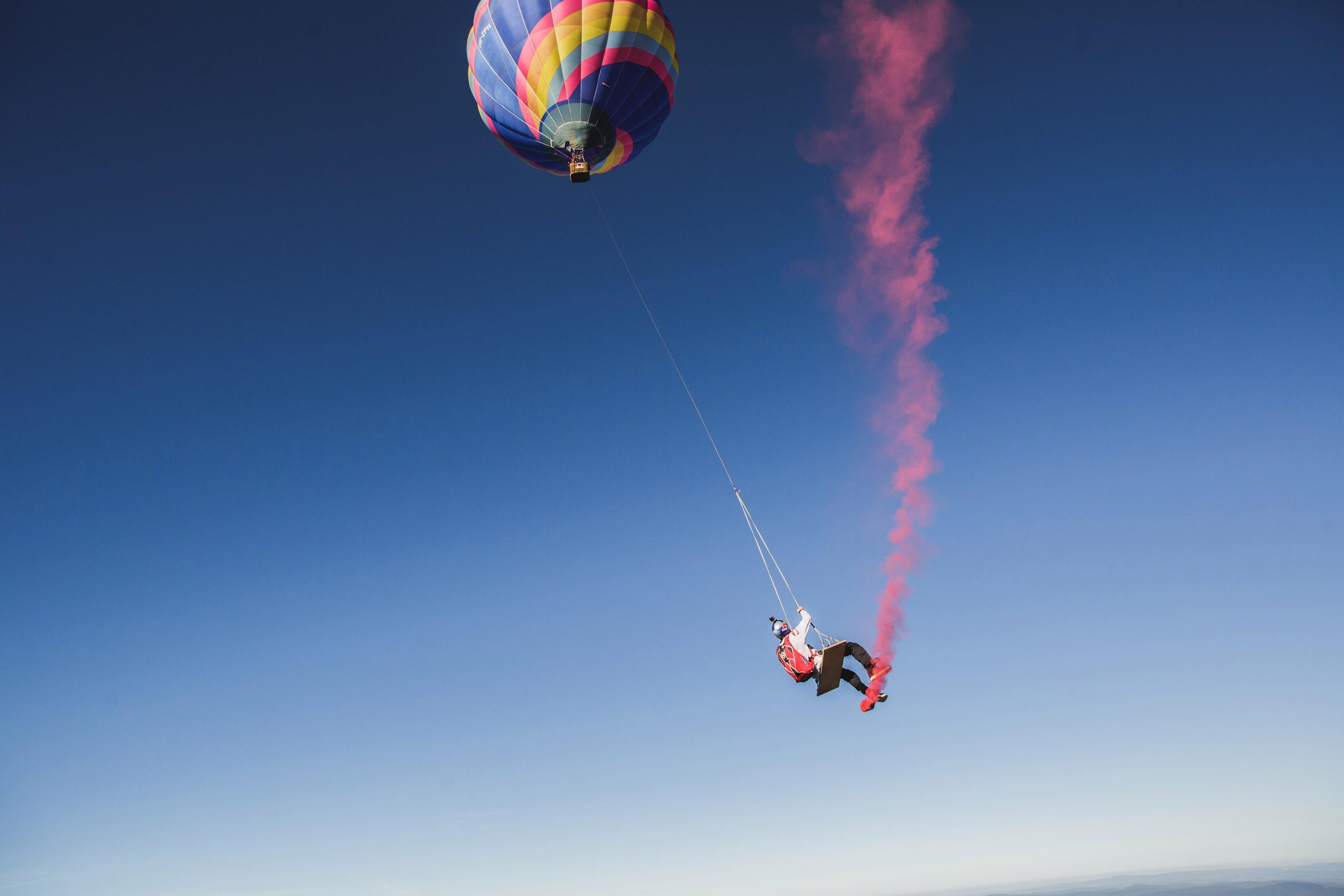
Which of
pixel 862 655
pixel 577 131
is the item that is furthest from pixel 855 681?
pixel 577 131

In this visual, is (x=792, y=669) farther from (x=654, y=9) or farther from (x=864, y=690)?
(x=654, y=9)

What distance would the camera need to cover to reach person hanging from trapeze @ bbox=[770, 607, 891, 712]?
16.4m

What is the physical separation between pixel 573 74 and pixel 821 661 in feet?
54.2

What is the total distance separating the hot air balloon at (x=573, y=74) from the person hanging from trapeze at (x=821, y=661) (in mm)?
14005

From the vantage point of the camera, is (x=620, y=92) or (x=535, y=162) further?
(x=535, y=162)

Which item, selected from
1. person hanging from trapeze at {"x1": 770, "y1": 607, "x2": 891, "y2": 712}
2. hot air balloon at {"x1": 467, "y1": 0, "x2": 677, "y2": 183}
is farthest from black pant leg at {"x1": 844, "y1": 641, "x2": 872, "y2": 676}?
hot air balloon at {"x1": 467, "y1": 0, "x2": 677, "y2": 183}

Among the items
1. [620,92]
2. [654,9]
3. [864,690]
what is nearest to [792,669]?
[864,690]

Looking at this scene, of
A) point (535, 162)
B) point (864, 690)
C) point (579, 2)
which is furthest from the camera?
point (535, 162)

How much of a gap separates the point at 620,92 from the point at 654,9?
93.3 inches

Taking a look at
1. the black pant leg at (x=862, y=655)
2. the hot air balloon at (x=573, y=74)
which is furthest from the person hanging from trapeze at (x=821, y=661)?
the hot air balloon at (x=573, y=74)

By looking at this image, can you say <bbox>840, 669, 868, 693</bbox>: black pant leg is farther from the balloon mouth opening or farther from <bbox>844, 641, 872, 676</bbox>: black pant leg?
the balloon mouth opening

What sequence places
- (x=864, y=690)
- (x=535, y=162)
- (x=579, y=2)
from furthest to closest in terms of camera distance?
(x=535, y=162)
(x=579, y=2)
(x=864, y=690)

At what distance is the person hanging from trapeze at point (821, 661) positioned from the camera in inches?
645

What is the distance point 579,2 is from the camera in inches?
791
